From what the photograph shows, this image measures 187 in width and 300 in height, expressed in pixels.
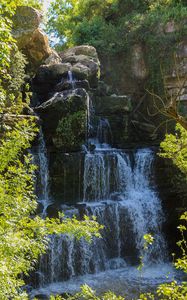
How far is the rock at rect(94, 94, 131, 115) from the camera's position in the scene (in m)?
14.9

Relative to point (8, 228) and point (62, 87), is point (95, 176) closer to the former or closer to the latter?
point (62, 87)

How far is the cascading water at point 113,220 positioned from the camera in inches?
402

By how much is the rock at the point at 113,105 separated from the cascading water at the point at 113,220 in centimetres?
213

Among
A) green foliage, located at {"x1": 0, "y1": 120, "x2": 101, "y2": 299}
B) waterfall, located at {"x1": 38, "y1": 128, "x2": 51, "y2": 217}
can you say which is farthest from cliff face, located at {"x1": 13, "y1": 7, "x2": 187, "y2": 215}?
green foliage, located at {"x1": 0, "y1": 120, "x2": 101, "y2": 299}

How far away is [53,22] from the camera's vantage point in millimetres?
27781

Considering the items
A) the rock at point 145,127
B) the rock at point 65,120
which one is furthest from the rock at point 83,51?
the rock at point 65,120

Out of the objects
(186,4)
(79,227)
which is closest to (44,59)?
(186,4)

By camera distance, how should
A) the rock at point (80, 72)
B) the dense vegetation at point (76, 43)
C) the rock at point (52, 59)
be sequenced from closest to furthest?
the dense vegetation at point (76, 43)
the rock at point (80, 72)
the rock at point (52, 59)

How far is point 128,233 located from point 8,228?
795 centimetres

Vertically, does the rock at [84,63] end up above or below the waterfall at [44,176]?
above

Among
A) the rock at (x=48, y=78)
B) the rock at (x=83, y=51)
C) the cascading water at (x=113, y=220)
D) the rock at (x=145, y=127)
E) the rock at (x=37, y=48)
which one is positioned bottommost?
the cascading water at (x=113, y=220)

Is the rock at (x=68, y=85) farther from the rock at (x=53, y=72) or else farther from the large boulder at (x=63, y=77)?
the rock at (x=53, y=72)

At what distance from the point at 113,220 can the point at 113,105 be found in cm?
539

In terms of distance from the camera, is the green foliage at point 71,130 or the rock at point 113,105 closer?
the green foliage at point 71,130
